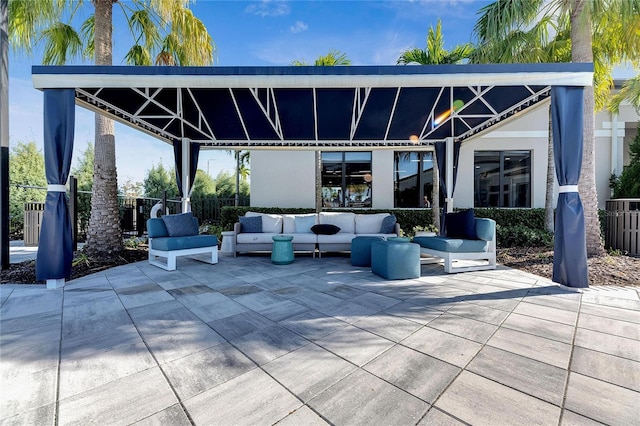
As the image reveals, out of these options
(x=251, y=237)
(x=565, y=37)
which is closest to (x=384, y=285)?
(x=251, y=237)

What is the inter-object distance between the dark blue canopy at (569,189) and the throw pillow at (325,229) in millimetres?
3760

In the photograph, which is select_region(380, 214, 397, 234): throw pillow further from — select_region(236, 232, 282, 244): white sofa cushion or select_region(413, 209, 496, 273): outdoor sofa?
select_region(236, 232, 282, 244): white sofa cushion

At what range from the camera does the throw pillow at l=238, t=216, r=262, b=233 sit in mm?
6395

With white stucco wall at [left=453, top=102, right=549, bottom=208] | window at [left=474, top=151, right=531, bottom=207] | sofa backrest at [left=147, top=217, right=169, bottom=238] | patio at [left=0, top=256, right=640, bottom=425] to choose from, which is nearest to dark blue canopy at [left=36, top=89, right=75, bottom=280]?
patio at [left=0, top=256, right=640, bottom=425]

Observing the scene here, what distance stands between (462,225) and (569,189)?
6.16 ft

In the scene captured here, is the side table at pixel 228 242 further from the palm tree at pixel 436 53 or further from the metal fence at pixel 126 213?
the palm tree at pixel 436 53

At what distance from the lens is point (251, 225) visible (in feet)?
21.1

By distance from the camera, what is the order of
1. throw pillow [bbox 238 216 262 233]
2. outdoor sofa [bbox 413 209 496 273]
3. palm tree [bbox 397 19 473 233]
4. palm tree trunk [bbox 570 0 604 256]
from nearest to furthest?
outdoor sofa [bbox 413 209 496 273]
palm tree trunk [bbox 570 0 604 256]
throw pillow [bbox 238 216 262 233]
palm tree [bbox 397 19 473 233]

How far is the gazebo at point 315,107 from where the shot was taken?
12.2ft

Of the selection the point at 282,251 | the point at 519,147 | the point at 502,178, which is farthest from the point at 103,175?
the point at 519,147

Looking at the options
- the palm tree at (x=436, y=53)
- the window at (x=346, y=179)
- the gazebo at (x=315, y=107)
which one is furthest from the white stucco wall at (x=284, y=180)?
the palm tree at (x=436, y=53)

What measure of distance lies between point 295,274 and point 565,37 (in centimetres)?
853

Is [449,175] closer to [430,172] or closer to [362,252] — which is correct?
[430,172]

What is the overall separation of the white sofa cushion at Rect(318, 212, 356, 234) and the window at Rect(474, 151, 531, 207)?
20.1 feet
